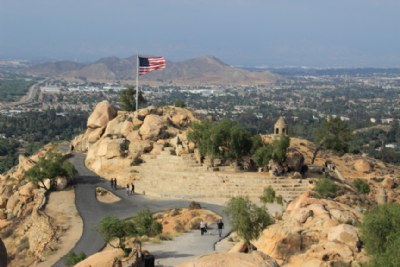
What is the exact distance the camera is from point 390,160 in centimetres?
8638

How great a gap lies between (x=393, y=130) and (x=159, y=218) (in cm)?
10115

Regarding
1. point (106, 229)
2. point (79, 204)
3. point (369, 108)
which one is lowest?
point (369, 108)

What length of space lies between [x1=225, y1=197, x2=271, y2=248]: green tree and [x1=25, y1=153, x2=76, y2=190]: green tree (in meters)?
19.6

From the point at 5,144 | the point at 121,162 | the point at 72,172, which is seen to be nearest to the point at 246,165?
the point at 121,162

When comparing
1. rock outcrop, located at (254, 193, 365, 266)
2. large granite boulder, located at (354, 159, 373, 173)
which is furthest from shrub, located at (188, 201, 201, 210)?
large granite boulder, located at (354, 159, 373, 173)

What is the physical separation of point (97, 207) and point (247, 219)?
15.8 m

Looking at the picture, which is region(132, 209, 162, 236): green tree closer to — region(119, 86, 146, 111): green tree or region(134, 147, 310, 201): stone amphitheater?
region(134, 147, 310, 201): stone amphitheater

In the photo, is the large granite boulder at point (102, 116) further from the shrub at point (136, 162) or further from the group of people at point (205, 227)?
the group of people at point (205, 227)

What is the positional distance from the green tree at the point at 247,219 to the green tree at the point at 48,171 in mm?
19616

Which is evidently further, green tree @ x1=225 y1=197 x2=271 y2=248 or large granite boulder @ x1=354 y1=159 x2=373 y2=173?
large granite boulder @ x1=354 y1=159 x2=373 y2=173

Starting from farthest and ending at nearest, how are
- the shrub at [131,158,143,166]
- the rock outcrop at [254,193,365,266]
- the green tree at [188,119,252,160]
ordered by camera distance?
the shrub at [131,158,143,166]
the green tree at [188,119,252,160]
the rock outcrop at [254,193,365,266]

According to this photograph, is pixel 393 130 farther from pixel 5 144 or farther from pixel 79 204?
pixel 79 204

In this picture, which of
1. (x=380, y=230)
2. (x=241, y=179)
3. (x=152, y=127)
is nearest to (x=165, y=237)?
(x=380, y=230)

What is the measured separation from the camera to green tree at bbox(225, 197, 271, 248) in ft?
75.9
